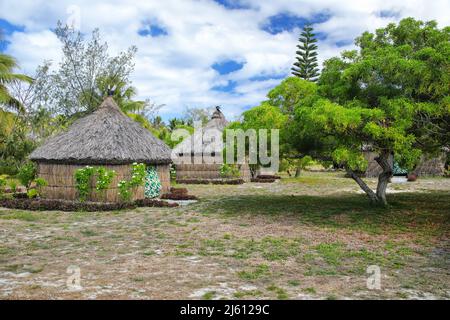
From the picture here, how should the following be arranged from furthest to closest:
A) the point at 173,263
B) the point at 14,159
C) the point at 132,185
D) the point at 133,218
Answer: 1. the point at 14,159
2. the point at 132,185
3. the point at 133,218
4. the point at 173,263

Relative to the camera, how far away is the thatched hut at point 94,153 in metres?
16.4

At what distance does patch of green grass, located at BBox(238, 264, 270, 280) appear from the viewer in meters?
6.84

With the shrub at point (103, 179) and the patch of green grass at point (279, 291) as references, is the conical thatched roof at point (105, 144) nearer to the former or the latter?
the shrub at point (103, 179)

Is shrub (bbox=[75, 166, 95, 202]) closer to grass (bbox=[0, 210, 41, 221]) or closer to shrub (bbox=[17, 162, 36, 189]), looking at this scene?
grass (bbox=[0, 210, 41, 221])

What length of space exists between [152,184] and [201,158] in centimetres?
1204

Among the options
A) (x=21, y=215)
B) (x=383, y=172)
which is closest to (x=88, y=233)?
(x=21, y=215)

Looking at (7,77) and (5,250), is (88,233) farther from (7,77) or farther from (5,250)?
(7,77)

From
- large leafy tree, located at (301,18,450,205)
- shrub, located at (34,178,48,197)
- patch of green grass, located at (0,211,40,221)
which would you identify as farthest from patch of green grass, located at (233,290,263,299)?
shrub, located at (34,178,48,197)

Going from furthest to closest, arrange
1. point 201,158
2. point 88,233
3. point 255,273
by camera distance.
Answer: point 201,158, point 88,233, point 255,273

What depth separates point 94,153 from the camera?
16.3m

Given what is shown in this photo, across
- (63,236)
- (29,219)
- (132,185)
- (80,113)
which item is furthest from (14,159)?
(63,236)

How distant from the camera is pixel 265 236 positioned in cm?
1038
